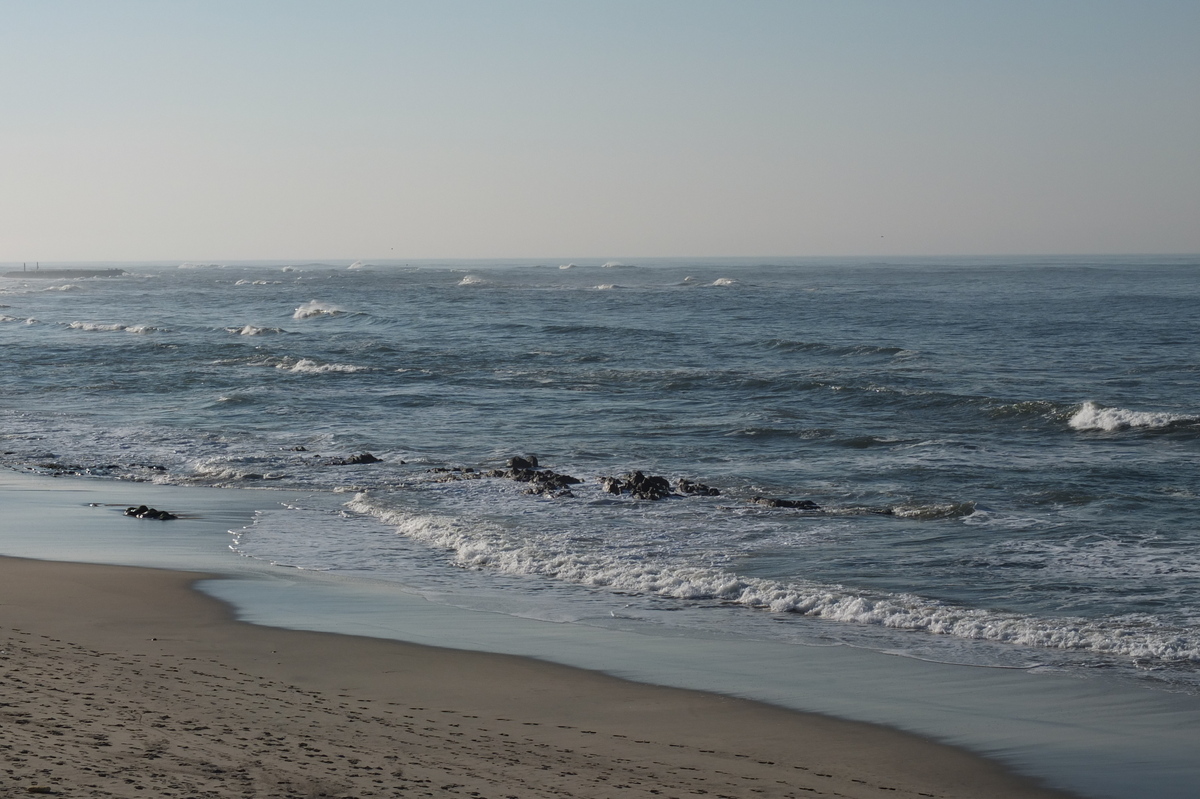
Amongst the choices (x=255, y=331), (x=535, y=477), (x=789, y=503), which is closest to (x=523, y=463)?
(x=535, y=477)

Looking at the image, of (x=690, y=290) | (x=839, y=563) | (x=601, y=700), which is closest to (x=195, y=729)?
(x=601, y=700)

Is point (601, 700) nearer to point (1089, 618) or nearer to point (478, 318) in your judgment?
point (1089, 618)

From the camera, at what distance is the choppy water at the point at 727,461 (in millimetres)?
Answer: 10344

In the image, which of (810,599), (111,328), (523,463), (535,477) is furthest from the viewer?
(111,328)

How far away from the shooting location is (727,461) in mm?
18797

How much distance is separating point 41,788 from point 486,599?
5692mm

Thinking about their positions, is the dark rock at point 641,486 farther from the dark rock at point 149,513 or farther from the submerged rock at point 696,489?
the dark rock at point 149,513

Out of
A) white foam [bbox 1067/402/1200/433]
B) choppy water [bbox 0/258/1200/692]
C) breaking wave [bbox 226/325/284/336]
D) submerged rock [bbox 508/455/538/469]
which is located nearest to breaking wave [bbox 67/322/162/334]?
choppy water [bbox 0/258/1200/692]

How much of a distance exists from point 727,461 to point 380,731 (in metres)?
12.7

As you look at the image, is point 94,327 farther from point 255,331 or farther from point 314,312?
point 314,312

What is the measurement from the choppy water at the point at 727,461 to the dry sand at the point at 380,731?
6.93 feet

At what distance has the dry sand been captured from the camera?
5645mm

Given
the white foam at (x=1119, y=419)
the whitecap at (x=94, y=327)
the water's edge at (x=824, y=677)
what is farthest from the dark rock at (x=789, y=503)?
the whitecap at (x=94, y=327)

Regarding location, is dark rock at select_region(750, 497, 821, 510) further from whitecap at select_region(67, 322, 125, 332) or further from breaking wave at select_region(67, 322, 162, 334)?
whitecap at select_region(67, 322, 125, 332)
